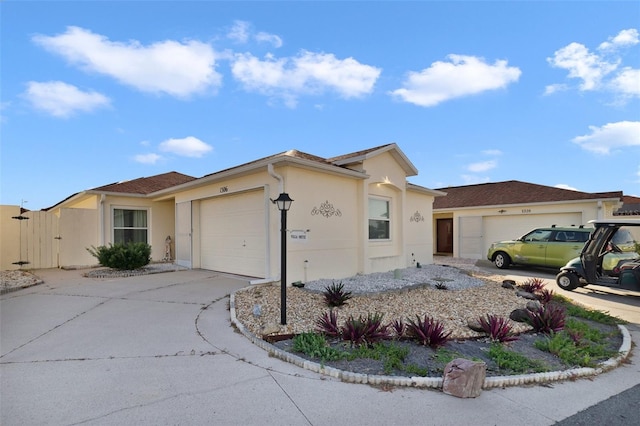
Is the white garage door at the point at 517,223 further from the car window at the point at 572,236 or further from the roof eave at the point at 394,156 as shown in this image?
the roof eave at the point at 394,156

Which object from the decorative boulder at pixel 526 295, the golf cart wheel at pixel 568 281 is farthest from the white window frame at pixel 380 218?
the golf cart wheel at pixel 568 281

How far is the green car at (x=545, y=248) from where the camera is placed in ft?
38.1

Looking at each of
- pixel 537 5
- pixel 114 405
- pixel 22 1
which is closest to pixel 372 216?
pixel 537 5

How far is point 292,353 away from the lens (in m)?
4.08

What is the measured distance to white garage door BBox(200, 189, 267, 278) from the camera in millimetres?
9016

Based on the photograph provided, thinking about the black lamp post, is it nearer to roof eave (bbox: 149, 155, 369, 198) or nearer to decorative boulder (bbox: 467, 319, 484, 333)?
roof eave (bbox: 149, 155, 369, 198)

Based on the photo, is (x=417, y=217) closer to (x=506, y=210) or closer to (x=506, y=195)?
(x=506, y=210)

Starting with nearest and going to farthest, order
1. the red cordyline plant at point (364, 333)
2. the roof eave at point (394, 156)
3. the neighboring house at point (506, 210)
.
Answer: the red cordyline plant at point (364, 333), the roof eave at point (394, 156), the neighboring house at point (506, 210)

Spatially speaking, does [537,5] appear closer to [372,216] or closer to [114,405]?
[372,216]

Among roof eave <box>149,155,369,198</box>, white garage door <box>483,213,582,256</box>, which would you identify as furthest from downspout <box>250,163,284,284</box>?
white garage door <box>483,213,582,256</box>

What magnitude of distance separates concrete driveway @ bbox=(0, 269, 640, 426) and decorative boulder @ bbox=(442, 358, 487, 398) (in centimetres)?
7

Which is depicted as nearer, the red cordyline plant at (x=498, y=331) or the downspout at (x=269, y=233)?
the red cordyline plant at (x=498, y=331)

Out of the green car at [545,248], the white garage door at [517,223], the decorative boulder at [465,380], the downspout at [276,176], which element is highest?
the downspout at [276,176]

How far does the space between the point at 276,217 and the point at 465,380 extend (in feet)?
18.6
